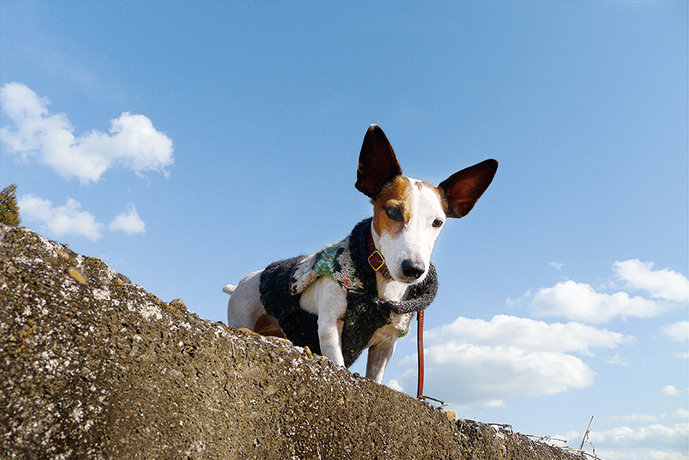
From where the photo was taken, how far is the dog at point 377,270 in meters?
3.20

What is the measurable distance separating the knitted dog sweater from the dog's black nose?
39 cm

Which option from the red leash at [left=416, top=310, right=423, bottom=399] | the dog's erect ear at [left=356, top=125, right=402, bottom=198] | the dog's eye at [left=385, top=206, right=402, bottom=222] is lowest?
the red leash at [left=416, top=310, right=423, bottom=399]

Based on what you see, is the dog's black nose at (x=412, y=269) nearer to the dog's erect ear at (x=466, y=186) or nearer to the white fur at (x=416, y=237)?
the white fur at (x=416, y=237)

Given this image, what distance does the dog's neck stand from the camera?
3373mm

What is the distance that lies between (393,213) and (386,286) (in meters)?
0.48

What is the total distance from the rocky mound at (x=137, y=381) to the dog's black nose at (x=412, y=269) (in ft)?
2.99

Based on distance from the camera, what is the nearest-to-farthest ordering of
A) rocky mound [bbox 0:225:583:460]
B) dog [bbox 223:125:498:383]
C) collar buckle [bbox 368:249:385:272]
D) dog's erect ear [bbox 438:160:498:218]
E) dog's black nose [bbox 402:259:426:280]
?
rocky mound [bbox 0:225:583:460]
dog's black nose [bbox 402:259:426:280]
dog [bbox 223:125:498:383]
collar buckle [bbox 368:249:385:272]
dog's erect ear [bbox 438:160:498:218]

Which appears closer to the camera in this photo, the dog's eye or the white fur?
the white fur

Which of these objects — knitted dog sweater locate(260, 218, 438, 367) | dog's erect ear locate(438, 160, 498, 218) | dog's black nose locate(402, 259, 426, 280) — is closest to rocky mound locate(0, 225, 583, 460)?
dog's black nose locate(402, 259, 426, 280)

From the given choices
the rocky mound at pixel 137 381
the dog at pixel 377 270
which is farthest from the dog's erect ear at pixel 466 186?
the rocky mound at pixel 137 381

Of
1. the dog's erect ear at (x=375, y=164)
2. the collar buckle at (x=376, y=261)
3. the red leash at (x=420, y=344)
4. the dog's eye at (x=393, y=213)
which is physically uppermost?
the dog's erect ear at (x=375, y=164)

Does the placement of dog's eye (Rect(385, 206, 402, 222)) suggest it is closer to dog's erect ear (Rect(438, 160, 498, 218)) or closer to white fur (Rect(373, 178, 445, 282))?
white fur (Rect(373, 178, 445, 282))

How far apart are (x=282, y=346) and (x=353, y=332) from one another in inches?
50.0

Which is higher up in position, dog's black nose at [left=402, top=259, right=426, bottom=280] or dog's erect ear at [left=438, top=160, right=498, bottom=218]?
dog's erect ear at [left=438, top=160, right=498, bottom=218]
